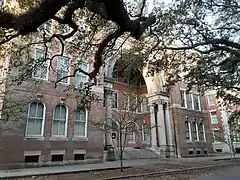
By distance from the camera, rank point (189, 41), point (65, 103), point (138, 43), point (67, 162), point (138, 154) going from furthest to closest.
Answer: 1. point (138, 154)
2. point (65, 103)
3. point (67, 162)
4. point (138, 43)
5. point (189, 41)

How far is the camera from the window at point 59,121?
17547 mm

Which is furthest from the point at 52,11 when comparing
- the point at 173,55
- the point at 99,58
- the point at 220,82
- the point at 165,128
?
the point at 165,128

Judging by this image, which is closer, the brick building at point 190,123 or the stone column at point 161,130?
the stone column at point 161,130

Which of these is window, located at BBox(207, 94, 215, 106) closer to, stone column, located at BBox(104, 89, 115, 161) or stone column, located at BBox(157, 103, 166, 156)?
stone column, located at BBox(157, 103, 166, 156)

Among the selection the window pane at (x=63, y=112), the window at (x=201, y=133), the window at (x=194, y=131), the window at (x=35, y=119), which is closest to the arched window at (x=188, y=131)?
the window at (x=194, y=131)

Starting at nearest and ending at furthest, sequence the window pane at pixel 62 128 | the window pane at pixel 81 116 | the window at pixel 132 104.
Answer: the window at pixel 132 104
the window pane at pixel 62 128
the window pane at pixel 81 116

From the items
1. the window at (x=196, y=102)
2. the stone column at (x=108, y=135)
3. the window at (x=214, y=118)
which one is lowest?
the stone column at (x=108, y=135)

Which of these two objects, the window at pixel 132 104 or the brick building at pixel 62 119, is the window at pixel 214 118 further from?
the window at pixel 132 104

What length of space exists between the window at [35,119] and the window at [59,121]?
1.02 metres

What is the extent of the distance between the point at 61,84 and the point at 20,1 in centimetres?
1017

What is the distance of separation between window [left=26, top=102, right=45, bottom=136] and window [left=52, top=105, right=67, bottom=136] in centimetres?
102

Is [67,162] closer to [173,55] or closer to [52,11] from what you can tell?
[173,55]

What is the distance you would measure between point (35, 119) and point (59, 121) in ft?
6.16

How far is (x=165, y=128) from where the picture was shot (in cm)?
2611
